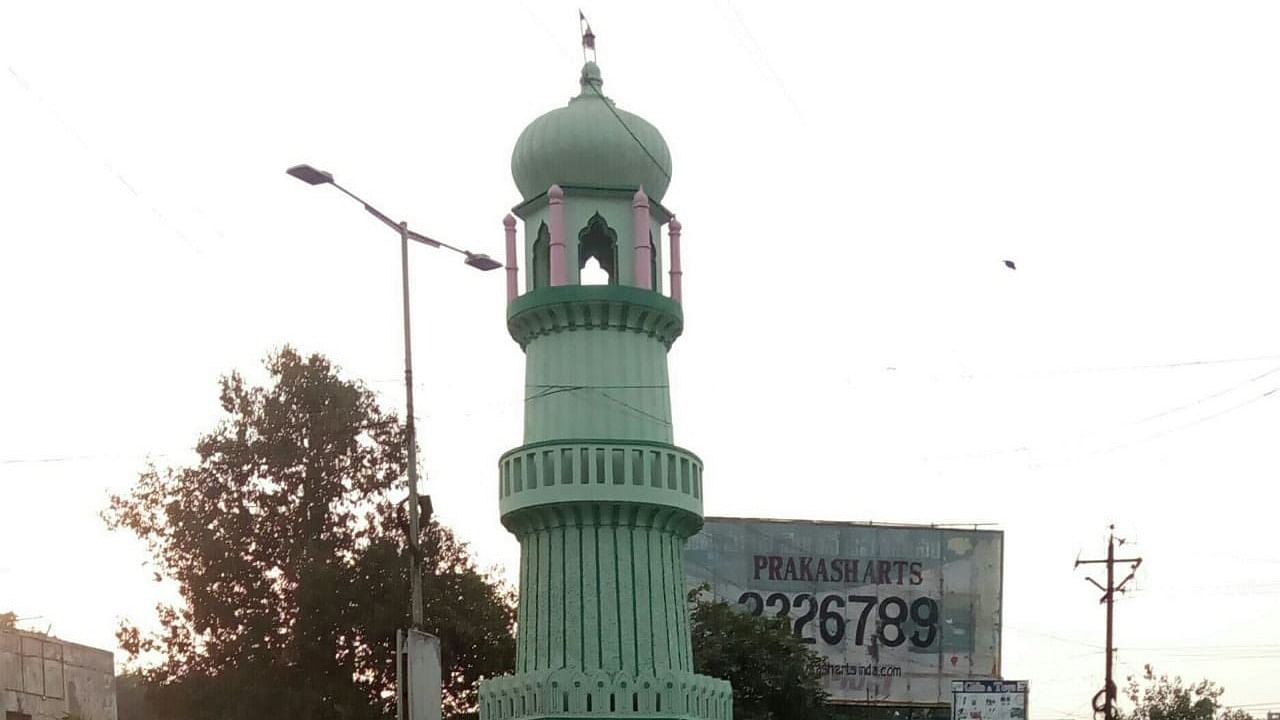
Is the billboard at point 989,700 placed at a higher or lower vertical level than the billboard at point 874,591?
lower

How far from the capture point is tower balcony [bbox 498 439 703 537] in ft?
109

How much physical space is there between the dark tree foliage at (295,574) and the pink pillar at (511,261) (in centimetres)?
1093

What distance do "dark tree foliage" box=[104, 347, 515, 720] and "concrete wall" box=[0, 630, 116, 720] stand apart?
290 inches

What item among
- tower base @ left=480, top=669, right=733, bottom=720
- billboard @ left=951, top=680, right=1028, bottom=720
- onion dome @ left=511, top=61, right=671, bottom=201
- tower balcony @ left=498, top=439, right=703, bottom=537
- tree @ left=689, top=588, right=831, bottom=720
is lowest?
billboard @ left=951, top=680, right=1028, bottom=720

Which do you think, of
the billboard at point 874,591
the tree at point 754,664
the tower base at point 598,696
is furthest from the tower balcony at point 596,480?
the billboard at point 874,591

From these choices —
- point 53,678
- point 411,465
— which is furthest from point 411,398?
point 53,678

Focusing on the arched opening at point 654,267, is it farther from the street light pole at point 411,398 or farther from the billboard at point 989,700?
the billboard at point 989,700

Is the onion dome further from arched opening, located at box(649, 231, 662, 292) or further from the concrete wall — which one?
the concrete wall

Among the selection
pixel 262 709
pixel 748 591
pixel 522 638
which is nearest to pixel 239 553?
pixel 262 709

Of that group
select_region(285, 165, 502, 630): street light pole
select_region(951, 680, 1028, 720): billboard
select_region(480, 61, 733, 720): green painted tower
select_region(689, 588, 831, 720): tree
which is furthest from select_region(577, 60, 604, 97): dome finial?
select_region(951, 680, 1028, 720): billboard

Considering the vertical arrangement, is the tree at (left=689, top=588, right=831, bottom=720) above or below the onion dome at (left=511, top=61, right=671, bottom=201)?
below

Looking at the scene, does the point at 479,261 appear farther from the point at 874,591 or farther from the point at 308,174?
the point at 874,591

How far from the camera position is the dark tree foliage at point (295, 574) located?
45.7 meters

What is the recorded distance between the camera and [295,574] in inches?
1818
